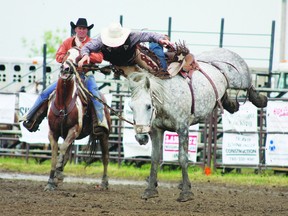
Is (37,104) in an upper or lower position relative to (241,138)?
upper

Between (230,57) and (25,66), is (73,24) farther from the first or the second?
(25,66)

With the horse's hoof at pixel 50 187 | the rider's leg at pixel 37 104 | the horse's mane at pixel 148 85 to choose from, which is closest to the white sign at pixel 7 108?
the rider's leg at pixel 37 104

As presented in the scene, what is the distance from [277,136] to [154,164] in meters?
→ 6.85

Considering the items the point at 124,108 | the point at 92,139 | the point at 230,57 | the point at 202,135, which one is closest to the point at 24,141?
the point at 124,108

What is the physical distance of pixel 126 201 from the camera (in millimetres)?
11672

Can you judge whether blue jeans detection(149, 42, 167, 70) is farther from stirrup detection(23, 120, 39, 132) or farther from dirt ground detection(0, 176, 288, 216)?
stirrup detection(23, 120, 39, 132)

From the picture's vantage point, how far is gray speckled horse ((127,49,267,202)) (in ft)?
34.7

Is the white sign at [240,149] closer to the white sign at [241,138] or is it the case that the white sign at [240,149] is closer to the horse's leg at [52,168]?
the white sign at [241,138]

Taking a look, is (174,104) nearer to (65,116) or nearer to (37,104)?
(65,116)

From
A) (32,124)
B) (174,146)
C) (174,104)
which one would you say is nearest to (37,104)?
(32,124)

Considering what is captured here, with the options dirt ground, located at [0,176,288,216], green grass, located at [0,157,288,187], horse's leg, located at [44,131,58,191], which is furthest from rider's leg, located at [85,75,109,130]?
green grass, located at [0,157,288,187]

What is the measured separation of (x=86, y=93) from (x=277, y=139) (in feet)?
19.0

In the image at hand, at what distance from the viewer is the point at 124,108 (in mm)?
18688

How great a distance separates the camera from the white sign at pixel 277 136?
1767 cm
